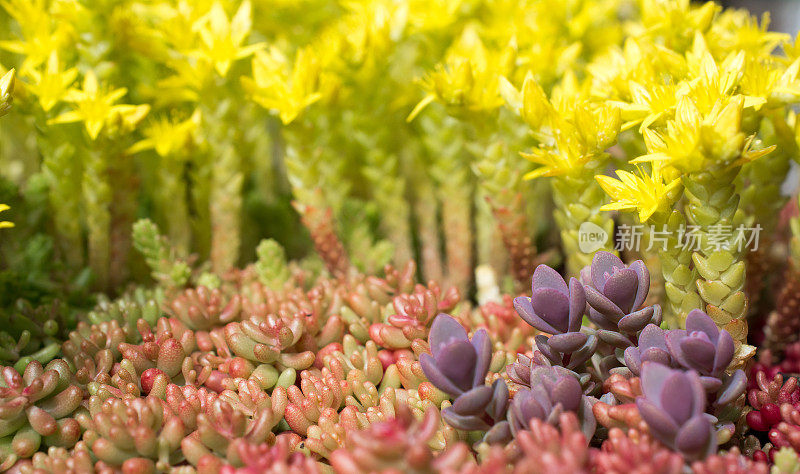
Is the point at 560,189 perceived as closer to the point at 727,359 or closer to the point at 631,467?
the point at 727,359

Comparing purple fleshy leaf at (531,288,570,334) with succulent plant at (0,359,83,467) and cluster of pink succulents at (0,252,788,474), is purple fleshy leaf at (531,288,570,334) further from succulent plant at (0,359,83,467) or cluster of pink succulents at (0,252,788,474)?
succulent plant at (0,359,83,467)

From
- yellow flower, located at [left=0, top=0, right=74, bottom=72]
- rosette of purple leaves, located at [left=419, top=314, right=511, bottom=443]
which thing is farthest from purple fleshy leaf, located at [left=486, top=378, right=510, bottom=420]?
yellow flower, located at [left=0, top=0, right=74, bottom=72]

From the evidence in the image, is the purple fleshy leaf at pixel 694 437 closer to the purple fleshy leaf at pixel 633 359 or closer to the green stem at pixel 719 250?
the purple fleshy leaf at pixel 633 359

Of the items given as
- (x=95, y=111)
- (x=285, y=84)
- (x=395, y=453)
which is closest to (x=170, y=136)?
(x=95, y=111)

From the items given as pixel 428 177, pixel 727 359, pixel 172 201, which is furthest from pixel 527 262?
pixel 172 201

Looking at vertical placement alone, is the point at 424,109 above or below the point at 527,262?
above
